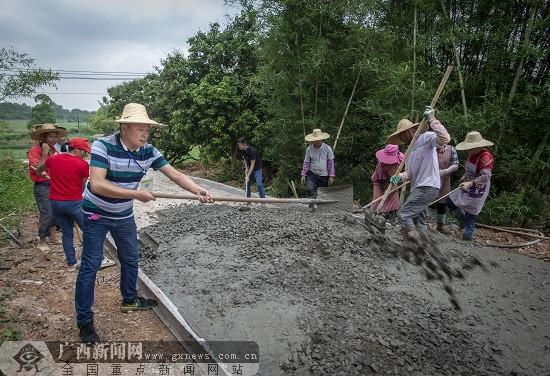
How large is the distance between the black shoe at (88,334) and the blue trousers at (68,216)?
1.41 meters

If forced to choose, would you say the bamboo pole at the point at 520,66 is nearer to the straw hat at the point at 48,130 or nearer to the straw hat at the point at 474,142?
the straw hat at the point at 474,142

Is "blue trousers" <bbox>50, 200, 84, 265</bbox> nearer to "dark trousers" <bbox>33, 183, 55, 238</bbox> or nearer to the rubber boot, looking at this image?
"dark trousers" <bbox>33, 183, 55, 238</bbox>

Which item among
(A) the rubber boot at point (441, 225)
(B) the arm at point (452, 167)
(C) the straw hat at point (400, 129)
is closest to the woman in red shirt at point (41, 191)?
(C) the straw hat at point (400, 129)

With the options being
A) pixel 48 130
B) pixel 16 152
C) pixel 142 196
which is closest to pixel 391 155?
pixel 142 196

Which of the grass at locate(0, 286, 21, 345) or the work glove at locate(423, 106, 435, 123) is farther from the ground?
the work glove at locate(423, 106, 435, 123)

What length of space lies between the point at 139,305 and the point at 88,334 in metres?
0.49

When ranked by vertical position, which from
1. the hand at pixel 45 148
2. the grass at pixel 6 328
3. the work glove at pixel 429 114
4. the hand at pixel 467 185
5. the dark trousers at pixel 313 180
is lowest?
the grass at pixel 6 328

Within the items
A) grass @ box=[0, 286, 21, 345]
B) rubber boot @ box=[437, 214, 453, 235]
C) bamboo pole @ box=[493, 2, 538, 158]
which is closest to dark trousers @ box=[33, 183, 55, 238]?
grass @ box=[0, 286, 21, 345]

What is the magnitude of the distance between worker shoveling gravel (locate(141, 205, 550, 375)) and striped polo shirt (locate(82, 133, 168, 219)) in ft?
3.69

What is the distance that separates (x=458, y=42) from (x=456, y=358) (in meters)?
5.50

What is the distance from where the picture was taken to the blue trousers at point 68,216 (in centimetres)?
386

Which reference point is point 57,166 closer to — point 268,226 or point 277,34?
point 268,226

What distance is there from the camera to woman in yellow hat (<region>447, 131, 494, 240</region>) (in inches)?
182

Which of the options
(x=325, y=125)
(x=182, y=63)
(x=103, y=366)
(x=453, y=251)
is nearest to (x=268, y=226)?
(x=453, y=251)
